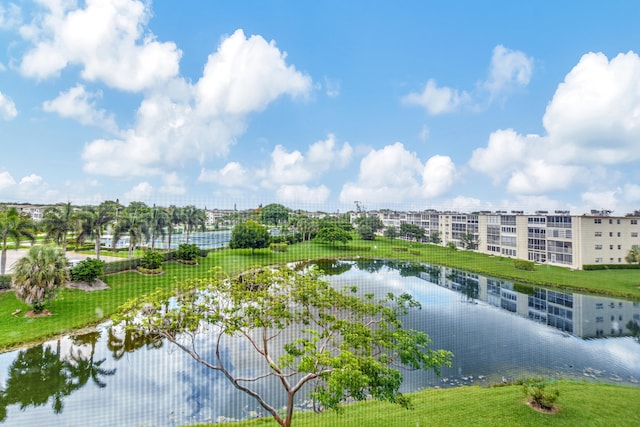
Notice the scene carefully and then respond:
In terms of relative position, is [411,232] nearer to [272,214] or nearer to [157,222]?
[272,214]

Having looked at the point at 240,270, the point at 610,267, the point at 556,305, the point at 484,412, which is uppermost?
the point at 240,270

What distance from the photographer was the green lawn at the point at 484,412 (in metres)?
2.11

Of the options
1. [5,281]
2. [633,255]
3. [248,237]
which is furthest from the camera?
[248,237]

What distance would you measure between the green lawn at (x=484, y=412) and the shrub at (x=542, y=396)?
0.24 ft

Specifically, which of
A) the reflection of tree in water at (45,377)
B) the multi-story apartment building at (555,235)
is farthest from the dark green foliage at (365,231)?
the reflection of tree in water at (45,377)

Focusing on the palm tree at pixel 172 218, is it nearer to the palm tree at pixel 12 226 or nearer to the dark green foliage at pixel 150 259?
the dark green foliage at pixel 150 259

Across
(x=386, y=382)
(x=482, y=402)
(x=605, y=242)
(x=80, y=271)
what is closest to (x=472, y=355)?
(x=482, y=402)

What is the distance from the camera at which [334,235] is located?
10.3 m

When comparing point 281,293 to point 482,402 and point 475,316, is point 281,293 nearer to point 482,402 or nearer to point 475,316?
point 482,402

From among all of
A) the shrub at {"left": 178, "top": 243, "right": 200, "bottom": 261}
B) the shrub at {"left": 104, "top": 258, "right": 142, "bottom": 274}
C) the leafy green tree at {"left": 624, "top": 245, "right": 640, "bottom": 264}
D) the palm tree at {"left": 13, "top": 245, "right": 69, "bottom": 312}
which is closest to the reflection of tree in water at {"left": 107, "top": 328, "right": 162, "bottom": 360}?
the palm tree at {"left": 13, "top": 245, "right": 69, "bottom": 312}

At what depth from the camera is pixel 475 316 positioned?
492 centimetres

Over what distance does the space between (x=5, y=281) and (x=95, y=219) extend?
64.7 inches

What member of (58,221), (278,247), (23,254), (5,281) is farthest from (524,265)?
(23,254)

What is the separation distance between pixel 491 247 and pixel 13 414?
12.2 metres
